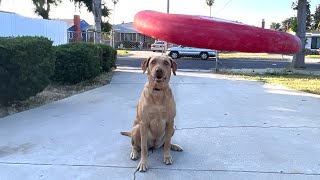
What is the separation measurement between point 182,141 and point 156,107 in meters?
1.49

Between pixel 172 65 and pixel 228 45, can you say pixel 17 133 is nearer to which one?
pixel 172 65

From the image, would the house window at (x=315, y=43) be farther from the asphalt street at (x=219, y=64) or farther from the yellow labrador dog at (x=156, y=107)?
the yellow labrador dog at (x=156, y=107)

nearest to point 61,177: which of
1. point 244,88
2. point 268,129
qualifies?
point 268,129

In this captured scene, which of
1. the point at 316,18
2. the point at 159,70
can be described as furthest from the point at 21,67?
the point at 316,18

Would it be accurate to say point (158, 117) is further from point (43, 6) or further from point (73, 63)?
point (43, 6)

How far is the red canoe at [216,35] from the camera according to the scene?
3.69 meters

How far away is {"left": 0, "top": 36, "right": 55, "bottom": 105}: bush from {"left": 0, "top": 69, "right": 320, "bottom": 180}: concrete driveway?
19.1 inches

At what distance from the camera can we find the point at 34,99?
9.41 m

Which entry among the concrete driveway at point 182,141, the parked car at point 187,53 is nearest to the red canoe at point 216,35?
the concrete driveway at point 182,141

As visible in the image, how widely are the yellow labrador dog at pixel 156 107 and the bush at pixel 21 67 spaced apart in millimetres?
3908

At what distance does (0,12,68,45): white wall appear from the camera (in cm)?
1465

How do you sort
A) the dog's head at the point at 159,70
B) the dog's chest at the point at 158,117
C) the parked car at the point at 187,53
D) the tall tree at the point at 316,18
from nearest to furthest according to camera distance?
1. the dog's head at the point at 159,70
2. the dog's chest at the point at 158,117
3. the parked car at the point at 187,53
4. the tall tree at the point at 316,18

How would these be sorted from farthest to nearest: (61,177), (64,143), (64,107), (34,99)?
(34,99) → (64,107) → (64,143) → (61,177)

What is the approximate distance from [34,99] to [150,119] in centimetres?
554
